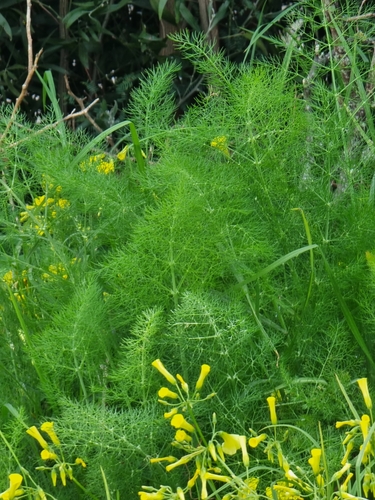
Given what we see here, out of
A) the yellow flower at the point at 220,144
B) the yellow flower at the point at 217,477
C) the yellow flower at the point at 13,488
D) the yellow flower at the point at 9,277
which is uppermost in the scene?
the yellow flower at the point at 220,144

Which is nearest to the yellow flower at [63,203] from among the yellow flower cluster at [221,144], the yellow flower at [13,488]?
the yellow flower cluster at [221,144]

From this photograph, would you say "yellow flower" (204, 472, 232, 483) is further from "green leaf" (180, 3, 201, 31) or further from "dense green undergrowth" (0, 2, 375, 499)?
"green leaf" (180, 3, 201, 31)

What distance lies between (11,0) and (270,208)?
2.47 metres

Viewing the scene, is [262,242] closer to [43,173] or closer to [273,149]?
[273,149]

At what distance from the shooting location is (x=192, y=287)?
1.34m

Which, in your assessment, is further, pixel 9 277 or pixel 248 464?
pixel 9 277

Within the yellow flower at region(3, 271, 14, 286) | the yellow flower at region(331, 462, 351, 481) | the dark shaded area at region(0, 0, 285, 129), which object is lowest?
the dark shaded area at region(0, 0, 285, 129)

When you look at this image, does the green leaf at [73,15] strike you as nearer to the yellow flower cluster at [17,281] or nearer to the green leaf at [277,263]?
the yellow flower cluster at [17,281]

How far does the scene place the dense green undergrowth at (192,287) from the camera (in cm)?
126

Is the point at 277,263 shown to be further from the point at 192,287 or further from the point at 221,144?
the point at 221,144

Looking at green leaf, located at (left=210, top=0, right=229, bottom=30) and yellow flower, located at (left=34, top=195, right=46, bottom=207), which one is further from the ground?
yellow flower, located at (left=34, top=195, right=46, bottom=207)

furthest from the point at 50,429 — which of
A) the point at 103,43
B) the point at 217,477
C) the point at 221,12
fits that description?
the point at 103,43

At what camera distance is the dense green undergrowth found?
49.6 inches

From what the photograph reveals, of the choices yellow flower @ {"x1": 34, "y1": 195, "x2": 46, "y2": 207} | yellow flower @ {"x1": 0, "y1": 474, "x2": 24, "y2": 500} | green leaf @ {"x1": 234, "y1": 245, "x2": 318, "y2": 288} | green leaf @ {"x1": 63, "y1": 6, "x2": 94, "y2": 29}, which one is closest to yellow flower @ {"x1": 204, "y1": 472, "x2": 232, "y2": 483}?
yellow flower @ {"x1": 0, "y1": 474, "x2": 24, "y2": 500}
